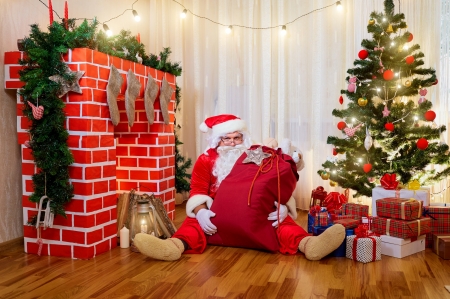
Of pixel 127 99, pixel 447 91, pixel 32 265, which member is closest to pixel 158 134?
pixel 127 99

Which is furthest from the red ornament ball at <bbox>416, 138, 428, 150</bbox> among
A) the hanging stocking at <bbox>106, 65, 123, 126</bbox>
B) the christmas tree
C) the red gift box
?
the hanging stocking at <bbox>106, 65, 123, 126</bbox>

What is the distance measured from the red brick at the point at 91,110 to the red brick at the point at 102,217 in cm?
62

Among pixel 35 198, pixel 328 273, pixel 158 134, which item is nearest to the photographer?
pixel 328 273

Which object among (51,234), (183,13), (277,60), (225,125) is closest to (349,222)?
(225,125)

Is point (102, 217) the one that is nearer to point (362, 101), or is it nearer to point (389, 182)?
point (389, 182)

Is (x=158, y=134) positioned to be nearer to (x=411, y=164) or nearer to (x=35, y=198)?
Answer: (x=35, y=198)

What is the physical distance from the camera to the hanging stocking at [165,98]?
3.69 meters

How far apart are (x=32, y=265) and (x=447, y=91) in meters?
3.54

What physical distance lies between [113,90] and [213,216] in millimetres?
1031

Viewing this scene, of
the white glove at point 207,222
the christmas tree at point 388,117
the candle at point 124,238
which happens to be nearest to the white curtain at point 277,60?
the christmas tree at point 388,117

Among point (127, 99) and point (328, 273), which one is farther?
point (127, 99)

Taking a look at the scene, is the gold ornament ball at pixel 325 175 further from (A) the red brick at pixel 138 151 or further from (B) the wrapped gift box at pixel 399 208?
(A) the red brick at pixel 138 151

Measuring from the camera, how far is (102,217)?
2.99 metres

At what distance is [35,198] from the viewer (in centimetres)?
281
